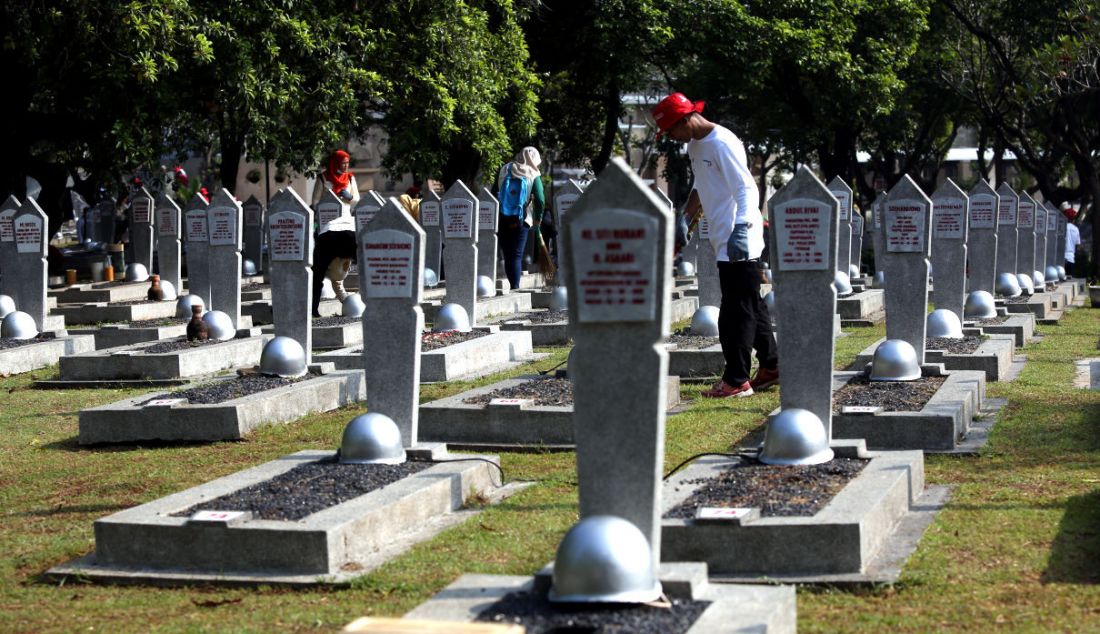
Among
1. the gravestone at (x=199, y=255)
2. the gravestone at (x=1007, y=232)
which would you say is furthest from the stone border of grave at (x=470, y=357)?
the gravestone at (x=1007, y=232)

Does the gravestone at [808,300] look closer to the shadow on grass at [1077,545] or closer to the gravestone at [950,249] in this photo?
the shadow on grass at [1077,545]

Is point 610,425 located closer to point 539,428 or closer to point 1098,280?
point 539,428

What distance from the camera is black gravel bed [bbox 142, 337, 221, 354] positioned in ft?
48.1

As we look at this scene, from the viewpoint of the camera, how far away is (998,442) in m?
10.0

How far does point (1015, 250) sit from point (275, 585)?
17.6 m

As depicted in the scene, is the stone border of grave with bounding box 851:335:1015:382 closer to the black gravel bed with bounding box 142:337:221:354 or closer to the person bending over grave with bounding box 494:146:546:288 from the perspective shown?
the black gravel bed with bounding box 142:337:221:354

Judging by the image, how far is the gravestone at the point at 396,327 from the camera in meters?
9.20

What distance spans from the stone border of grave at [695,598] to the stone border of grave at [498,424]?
4451 millimetres

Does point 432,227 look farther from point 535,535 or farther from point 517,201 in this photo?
point 535,535

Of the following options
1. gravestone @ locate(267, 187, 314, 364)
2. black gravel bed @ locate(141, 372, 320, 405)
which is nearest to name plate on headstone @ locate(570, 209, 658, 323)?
black gravel bed @ locate(141, 372, 320, 405)

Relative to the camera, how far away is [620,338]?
578 cm

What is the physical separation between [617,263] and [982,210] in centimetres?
1385

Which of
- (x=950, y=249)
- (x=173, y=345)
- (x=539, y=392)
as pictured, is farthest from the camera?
(x=950, y=249)

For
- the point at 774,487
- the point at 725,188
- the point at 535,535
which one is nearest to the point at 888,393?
the point at 725,188
